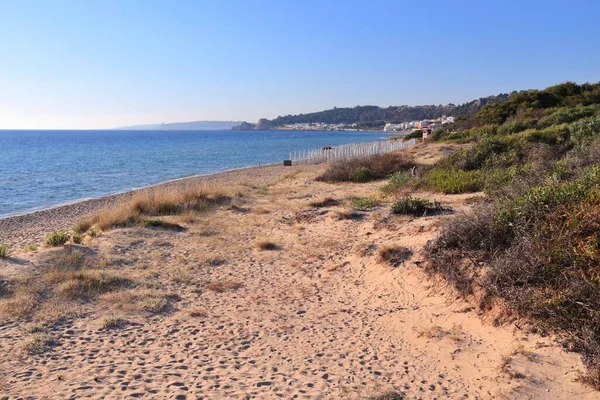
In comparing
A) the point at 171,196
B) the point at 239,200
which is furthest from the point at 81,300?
the point at 239,200

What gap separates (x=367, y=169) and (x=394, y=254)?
12481 millimetres

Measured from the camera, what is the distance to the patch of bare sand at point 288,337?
4766 millimetres

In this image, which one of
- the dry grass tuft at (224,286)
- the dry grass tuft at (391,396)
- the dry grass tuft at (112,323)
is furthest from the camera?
→ the dry grass tuft at (224,286)

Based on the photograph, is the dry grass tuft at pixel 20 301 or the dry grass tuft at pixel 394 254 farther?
the dry grass tuft at pixel 394 254

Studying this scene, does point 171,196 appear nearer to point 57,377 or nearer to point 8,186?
point 57,377

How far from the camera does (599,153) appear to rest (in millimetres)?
10180

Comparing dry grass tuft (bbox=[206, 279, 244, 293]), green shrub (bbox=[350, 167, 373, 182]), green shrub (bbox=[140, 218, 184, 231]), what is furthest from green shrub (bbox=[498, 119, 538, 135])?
dry grass tuft (bbox=[206, 279, 244, 293])

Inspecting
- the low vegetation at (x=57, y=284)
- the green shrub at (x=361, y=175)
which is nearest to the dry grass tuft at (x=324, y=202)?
the green shrub at (x=361, y=175)

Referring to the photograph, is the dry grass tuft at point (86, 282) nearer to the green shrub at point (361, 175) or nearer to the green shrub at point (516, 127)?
the green shrub at point (361, 175)

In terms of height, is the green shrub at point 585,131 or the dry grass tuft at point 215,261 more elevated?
the green shrub at point 585,131

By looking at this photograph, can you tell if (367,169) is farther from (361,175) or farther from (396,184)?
(396,184)

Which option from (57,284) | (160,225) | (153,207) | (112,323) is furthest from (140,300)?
(153,207)

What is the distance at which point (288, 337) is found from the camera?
20.2 feet

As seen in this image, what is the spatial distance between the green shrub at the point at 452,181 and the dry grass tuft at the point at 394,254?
18.3 ft
